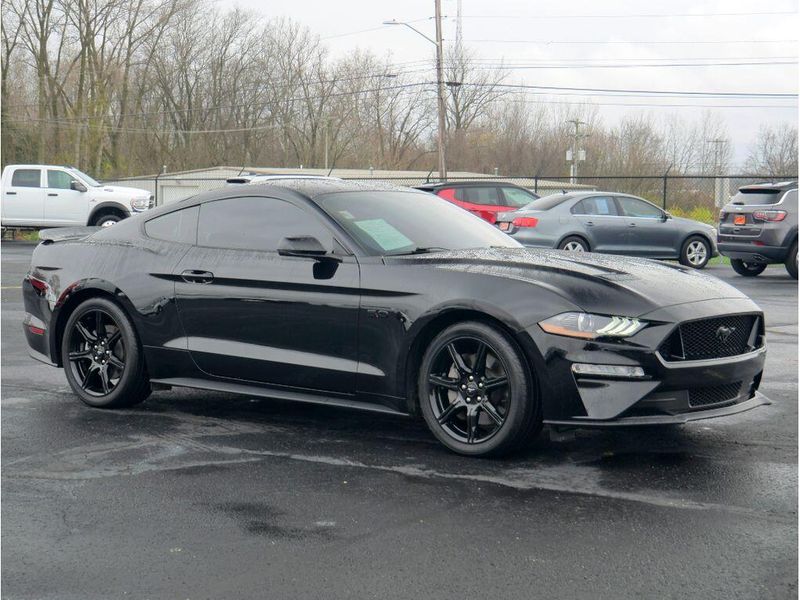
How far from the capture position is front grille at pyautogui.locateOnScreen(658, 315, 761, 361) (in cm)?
524

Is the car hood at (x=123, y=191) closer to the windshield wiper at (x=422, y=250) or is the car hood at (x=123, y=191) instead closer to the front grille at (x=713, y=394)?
the windshield wiper at (x=422, y=250)

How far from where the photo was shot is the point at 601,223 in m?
20.0

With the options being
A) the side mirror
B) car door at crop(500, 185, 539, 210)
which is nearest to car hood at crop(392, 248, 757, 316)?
the side mirror

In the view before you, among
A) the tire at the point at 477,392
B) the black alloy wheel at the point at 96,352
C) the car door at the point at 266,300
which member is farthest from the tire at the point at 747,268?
the tire at the point at 477,392

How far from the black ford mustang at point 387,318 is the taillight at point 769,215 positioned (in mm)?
12174

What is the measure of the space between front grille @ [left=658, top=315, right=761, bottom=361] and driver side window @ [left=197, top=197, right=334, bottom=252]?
2.01 meters

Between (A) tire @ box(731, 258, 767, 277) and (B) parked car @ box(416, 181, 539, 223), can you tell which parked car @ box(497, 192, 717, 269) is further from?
(B) parked car @ box(416, 181, 539, 223)

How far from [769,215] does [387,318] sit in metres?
13.7

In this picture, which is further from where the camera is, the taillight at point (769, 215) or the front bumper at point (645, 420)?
the taillight at point (769, 215)

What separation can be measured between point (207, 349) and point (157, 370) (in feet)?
1.54

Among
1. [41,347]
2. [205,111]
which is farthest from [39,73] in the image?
[41,347]

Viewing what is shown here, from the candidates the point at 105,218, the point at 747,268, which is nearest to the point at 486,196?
the point at 747,268

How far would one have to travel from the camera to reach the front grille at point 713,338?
524cm

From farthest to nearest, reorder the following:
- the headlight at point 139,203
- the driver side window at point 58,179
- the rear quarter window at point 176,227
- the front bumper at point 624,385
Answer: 1. the driver side window at point 58,179
2. the headlight at point 139,203
3. the rear quarter window at point 176,227
4. the front bumper at point 624,385
